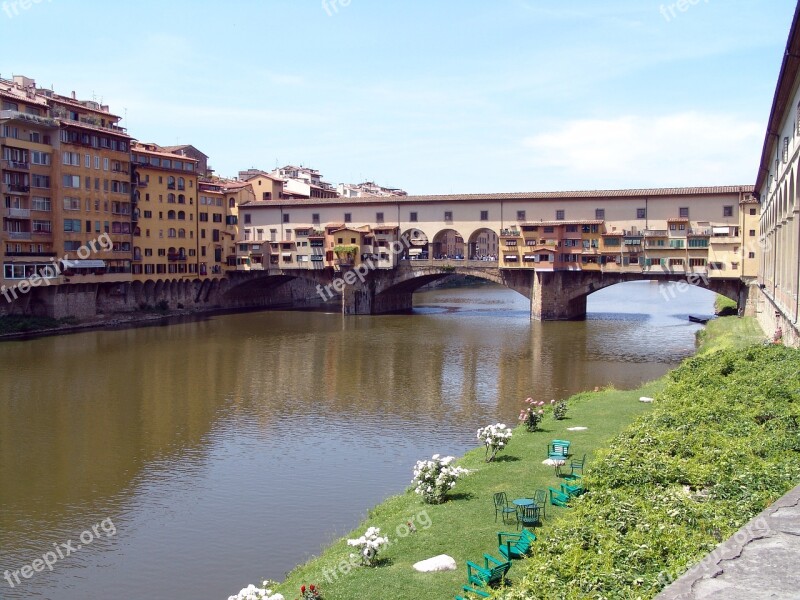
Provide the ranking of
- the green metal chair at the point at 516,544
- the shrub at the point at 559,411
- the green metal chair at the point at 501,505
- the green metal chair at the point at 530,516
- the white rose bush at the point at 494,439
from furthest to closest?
the shrub at the point at 559,411 → the white rose bush at the point at 494,439 → the green metal chair at the point at 501,505 → the green metal chair at the point at 530,516 → the green metal chair at the point at 516,544

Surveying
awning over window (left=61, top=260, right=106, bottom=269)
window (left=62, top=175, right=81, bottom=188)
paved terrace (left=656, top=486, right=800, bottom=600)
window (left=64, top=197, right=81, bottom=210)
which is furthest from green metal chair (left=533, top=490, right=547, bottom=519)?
window (left=62, top=175, right=81, bottom=188)

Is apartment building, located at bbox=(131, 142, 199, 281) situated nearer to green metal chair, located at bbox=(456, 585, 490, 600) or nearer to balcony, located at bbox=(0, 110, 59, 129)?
balcony, located at bbox=(0, 110, 59, 129)

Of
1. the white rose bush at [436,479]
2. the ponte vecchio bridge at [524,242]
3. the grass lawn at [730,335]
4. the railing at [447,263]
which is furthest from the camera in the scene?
the railing at [447,263]

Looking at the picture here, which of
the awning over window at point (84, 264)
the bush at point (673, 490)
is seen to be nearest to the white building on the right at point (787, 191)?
the bush at point (673, 490)

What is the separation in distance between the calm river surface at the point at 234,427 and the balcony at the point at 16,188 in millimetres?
10447

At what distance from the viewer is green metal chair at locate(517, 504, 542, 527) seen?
14.2m

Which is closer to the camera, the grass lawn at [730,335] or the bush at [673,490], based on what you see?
the bush at [673,490]

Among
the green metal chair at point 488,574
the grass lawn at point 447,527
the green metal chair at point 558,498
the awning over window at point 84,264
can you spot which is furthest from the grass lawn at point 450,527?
the awning over window at point 84,264

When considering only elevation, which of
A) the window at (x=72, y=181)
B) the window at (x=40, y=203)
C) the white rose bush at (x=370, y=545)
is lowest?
the white rose bush at (x=370, y=545)

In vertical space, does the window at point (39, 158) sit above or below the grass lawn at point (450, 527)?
above

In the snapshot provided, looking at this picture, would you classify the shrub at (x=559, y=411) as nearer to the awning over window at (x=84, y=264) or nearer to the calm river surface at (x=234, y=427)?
the calm river surface at (x=234, y=427)

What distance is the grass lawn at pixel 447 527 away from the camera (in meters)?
12.4

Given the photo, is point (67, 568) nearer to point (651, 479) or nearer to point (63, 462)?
point (63, 462)

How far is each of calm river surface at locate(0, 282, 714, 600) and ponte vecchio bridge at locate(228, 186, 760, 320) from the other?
15.0ft
